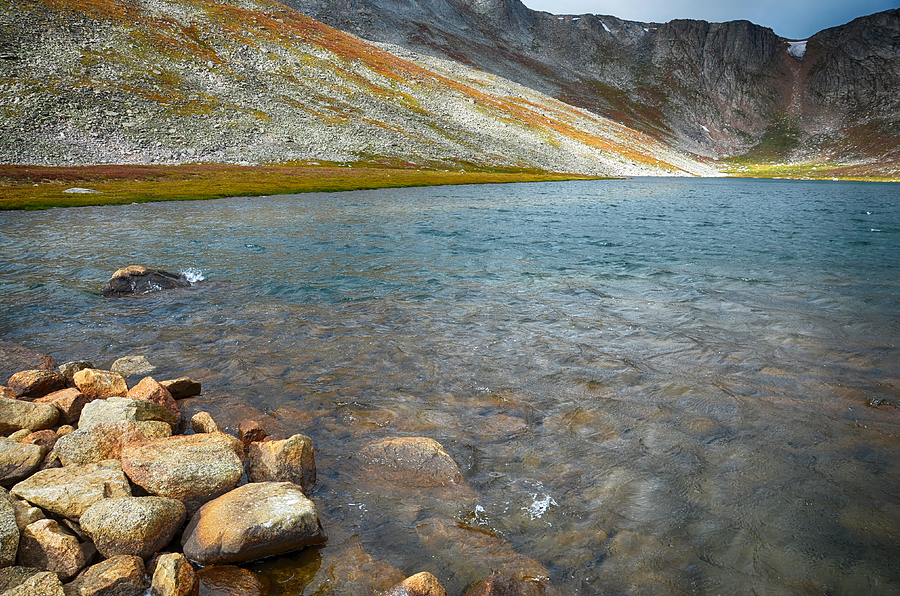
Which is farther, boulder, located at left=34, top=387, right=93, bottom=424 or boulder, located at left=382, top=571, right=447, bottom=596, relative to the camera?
boulder, located at left=34, top=387, right=93, bottom=424

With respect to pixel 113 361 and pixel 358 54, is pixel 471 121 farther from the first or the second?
pixel 113 361

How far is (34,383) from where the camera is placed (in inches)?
361

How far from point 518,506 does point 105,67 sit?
396ft

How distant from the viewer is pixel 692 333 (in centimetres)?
1339

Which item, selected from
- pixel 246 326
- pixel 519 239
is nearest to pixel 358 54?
pixel 519 239

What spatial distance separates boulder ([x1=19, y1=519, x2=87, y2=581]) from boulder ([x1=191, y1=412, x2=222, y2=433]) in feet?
9.50

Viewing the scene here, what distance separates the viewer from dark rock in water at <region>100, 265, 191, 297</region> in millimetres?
17938

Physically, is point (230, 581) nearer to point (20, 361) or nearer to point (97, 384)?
point (97, 384)

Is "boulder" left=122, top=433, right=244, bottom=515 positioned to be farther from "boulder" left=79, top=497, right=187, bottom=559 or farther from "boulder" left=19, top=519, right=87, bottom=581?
"boulder" left=19, top=519, right=87, bottom=581

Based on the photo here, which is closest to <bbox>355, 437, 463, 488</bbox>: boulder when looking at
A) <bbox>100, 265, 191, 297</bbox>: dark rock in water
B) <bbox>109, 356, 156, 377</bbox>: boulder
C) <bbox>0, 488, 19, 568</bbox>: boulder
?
<bbox>0, 488, 19, 568</bbox>: boulder

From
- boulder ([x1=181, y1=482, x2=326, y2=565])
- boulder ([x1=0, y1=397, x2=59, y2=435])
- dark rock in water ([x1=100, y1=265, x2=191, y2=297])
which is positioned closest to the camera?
boulder ([x1=181, y1=482, x2=326, y2=565])

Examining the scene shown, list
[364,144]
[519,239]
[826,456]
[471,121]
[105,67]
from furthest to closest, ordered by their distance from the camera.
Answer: [471,121], [364,144], [105,67], [519,239], [826,456]

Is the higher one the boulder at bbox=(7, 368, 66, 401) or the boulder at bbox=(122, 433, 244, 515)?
the boulder at bbox=(122, 433, 244, 515)

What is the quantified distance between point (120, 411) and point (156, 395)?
1.05 m
